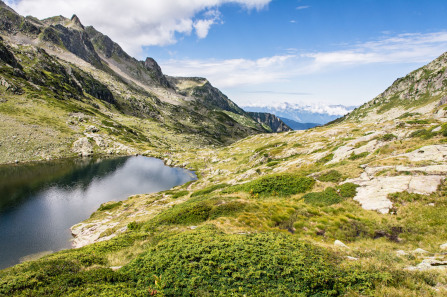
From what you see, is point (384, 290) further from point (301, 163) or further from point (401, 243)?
point (301, 163)

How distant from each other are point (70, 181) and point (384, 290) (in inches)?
3788

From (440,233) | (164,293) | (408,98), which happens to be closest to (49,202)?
(164,293)

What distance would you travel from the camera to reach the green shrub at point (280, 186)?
32119mm

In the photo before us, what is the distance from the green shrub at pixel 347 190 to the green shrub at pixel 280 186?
464cm

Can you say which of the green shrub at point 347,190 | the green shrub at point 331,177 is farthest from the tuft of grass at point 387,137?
the green shrub at point 347,190

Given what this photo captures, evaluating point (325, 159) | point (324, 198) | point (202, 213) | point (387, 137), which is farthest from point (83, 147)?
point (387, 137)

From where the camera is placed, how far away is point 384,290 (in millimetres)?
10859

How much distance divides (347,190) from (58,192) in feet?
266

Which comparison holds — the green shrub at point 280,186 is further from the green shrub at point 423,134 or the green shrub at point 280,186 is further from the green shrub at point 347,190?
the green shrub at point 423,134

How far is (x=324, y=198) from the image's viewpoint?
89.1 feet

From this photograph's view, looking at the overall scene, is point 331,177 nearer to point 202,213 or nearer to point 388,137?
point 388,137

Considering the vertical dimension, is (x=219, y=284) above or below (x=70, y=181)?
above

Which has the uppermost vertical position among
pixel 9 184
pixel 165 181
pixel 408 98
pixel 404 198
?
pixel 408 98

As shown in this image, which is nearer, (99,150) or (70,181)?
(70,181)
